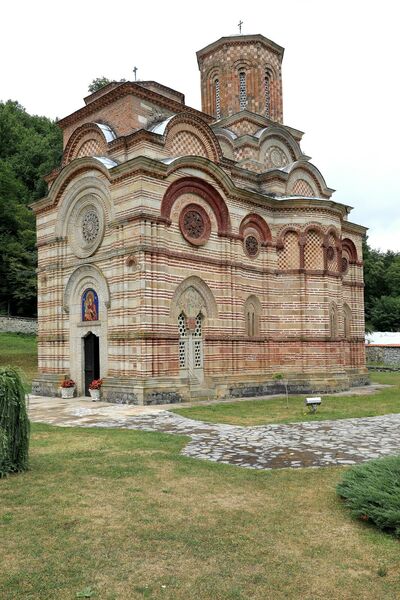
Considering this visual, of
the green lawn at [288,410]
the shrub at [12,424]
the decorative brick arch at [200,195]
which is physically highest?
the decorative brick arch at [200,195]

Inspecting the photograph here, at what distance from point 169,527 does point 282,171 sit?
1825cm

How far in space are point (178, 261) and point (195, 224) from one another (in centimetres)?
158

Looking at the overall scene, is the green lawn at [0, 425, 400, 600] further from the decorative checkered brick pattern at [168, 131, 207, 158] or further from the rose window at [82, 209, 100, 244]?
the decorative checkered brick pattern at [168, 131, 207, 158]

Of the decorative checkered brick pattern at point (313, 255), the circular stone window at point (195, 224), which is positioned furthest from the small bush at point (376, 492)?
the decorative checkered brick pattern at point (313, 255)

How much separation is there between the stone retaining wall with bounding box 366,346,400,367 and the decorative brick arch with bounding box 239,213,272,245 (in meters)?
16.8

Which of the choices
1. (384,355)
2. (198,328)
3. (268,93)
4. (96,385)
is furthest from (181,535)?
(384,355)

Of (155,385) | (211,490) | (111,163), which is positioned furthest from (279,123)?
(211,490)

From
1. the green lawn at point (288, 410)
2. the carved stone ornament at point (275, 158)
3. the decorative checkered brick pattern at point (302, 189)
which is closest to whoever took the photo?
the green lawn at point (288, 410)

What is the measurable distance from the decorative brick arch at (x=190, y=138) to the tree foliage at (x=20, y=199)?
22.9 m

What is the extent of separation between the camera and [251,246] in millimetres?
19969

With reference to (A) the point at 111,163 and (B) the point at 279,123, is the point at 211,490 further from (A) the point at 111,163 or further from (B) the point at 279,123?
(B) the point at 279,123

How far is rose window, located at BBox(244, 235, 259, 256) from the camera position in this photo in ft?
65.0

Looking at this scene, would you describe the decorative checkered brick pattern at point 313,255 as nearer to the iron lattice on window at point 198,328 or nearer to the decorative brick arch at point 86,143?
the iron lattice on window at point 198,328

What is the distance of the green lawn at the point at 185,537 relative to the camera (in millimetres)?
4129
